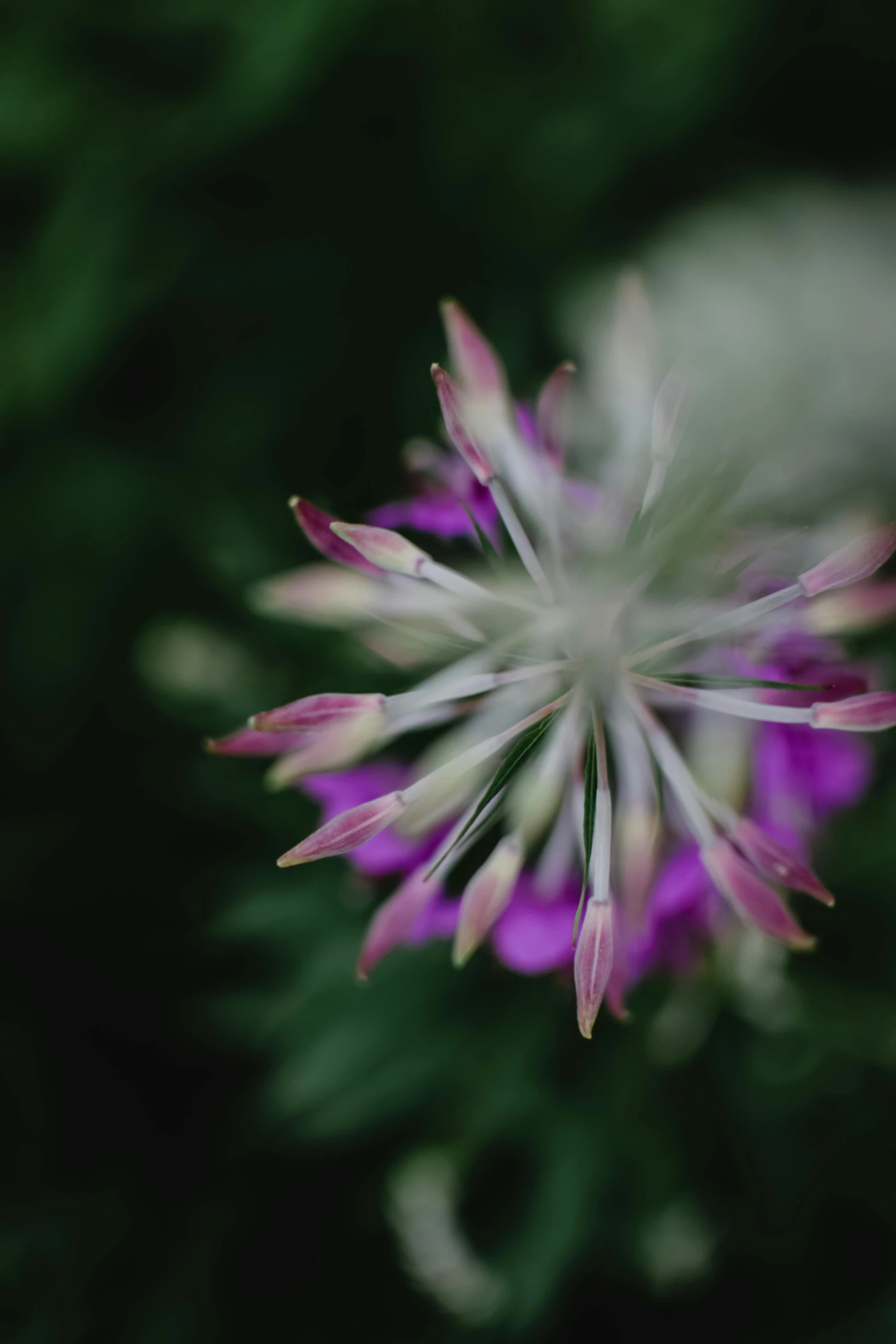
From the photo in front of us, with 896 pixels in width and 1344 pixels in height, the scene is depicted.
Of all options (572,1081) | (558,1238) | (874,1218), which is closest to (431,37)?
(572,1081)

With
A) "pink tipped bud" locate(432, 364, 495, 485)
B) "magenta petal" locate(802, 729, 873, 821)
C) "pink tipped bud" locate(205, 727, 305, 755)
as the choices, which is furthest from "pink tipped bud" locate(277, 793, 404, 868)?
"magenta petal" locate(802, 729, 873, 821)

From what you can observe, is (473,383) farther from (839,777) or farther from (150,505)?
(150,505)

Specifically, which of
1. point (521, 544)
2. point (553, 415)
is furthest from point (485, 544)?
point (553, 415)

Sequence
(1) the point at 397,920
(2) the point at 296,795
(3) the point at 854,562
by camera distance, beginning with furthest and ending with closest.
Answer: (2) the point at 296,795 < (1) the point at 397,920 < (3) the point at 854,562

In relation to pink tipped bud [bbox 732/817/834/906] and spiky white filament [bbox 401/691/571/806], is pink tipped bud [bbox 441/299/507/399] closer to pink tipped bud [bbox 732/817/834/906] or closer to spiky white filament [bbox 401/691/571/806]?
spiky white filament [bbox 401/691/571/806]

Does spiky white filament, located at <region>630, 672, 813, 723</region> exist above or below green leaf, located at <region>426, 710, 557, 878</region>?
below

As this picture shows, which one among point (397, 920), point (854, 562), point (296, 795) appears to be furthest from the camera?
point (296, 795)

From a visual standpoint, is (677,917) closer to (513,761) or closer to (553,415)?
(513,761)

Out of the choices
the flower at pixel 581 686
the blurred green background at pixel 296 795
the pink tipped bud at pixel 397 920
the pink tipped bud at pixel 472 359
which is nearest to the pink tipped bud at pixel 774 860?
the flower at pixel 581 686
